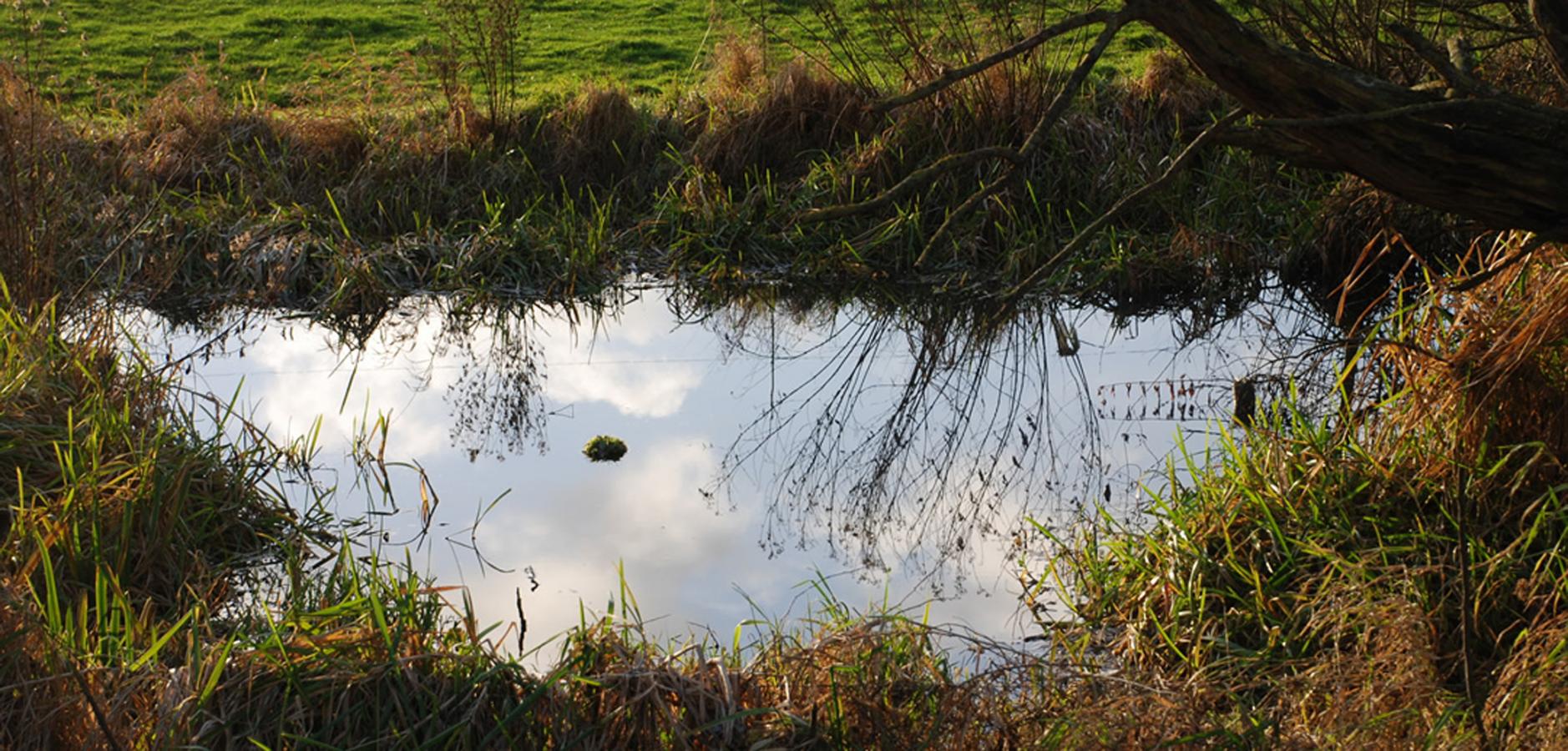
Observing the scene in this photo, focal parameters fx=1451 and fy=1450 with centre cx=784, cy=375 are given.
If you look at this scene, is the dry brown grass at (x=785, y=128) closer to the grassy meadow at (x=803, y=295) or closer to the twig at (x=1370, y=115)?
the grassy meadow at (x=803, y=295)

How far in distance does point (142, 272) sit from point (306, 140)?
1426 mm

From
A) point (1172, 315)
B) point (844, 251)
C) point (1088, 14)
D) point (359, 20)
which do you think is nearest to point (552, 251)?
point (844, 251)

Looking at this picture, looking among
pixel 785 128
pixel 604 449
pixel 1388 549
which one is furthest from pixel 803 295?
pixel 1388 549

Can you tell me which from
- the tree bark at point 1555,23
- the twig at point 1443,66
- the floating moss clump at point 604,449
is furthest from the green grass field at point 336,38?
the twig at point 1443,66

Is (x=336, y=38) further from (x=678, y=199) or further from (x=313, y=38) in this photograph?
(x=678, y=199)

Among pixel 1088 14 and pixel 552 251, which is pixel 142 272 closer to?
pixel 552 251

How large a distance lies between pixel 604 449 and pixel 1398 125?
2641 millimetres

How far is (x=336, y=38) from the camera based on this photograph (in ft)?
40.6

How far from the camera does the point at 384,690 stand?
8.62 feet

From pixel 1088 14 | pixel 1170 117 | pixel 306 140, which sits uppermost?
pixel 306 140

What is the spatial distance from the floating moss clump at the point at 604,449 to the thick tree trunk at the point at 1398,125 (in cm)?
240

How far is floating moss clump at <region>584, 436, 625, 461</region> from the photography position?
451cm

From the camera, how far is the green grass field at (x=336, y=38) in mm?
10680

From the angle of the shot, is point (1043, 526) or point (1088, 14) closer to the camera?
point (1088, 14)
